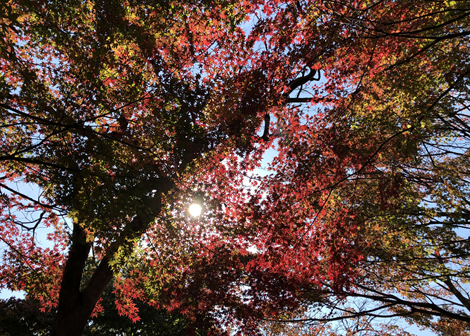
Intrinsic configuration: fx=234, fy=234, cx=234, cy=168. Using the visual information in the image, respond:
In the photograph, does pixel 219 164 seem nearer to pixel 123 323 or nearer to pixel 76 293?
pixel 76 293

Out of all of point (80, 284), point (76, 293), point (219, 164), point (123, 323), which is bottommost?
point (76, 293)

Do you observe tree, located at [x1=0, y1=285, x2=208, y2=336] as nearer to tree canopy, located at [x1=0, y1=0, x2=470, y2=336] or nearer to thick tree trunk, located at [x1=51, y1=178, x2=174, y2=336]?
tree canopy, located at [x1=0, y1=0, x2=470, y2=336]

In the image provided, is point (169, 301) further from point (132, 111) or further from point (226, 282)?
point (132, 111)

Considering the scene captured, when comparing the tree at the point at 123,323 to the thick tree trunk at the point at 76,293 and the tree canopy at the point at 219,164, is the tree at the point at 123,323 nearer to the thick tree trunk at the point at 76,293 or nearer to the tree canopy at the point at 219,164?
the tree canopy at the point at 219,164

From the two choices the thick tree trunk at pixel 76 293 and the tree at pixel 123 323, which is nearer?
the thick tree trunk at pixel 76 293

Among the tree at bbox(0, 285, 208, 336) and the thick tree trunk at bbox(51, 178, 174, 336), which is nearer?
the thick tree trunk at bbox(51, 178, 174, 336)

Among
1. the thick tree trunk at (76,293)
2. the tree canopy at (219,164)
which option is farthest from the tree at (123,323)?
the thick tree trunk at (76,293)

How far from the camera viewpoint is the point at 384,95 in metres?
6.60

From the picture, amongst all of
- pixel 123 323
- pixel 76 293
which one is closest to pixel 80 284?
pixel 76 293

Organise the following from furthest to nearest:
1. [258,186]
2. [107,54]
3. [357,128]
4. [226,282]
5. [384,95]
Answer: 1. [258,186]
2. [226,282]
3. [357,128]
4. [384,95]
5. [107,54]

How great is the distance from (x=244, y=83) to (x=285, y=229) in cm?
548

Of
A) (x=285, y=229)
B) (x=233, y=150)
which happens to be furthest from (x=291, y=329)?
(x=233, y=150)

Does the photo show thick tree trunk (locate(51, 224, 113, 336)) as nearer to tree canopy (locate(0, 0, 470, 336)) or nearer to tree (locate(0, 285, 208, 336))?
tree canopy (locate(0, 0, 470, 336))

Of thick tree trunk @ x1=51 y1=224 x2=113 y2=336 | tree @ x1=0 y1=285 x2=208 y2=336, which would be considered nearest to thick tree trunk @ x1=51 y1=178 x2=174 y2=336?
thick tree trunk @ x1=51 y1=224 x2=113 y2=336
